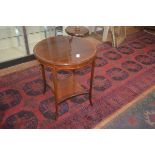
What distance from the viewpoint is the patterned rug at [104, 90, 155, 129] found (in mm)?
1878

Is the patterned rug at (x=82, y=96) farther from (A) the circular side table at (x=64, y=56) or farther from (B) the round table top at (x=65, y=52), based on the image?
(B) the round table top at (x=65, y=52)

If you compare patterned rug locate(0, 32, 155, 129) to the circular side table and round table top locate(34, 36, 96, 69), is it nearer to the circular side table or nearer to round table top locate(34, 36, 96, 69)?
the circular side table

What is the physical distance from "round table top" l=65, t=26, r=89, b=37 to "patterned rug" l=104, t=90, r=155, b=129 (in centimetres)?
136

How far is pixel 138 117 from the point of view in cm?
199

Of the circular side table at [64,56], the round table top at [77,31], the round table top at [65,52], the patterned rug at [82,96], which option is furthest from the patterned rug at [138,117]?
the round table top at [77,31]

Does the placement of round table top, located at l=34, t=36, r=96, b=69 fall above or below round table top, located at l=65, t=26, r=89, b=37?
above

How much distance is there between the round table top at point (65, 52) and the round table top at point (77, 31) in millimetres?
807

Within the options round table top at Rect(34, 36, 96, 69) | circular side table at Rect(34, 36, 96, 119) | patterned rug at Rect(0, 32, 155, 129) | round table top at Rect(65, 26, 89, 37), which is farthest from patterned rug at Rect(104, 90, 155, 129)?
round table top at Rect(65, 26, 89, 37)

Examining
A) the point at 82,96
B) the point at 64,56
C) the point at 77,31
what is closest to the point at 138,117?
the point at 82,96

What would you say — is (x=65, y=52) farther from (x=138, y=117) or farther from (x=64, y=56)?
(x=138, y=117)

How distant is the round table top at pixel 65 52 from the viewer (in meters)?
1.58
